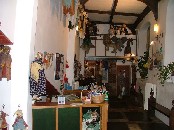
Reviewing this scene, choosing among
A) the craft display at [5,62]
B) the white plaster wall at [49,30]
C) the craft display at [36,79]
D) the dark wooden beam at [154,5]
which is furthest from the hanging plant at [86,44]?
the craft display at [5,62]

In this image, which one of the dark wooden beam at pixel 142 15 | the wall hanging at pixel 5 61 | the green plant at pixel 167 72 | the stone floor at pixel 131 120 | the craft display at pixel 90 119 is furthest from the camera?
the dark wooden beam at pixel 142 15

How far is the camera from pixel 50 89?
613 cm

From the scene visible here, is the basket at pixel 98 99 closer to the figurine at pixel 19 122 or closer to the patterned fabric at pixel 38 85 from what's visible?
the patterned fabric at pixel 38 85

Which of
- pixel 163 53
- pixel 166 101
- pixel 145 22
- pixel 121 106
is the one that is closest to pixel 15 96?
pixel 166 101

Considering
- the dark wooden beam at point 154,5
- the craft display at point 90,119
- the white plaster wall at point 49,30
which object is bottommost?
the craft display at point 90,119

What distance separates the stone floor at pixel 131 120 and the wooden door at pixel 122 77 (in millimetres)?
4454

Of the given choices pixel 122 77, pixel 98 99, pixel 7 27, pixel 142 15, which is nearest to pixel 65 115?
pixel 98 99

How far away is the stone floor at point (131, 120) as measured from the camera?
8.52 m

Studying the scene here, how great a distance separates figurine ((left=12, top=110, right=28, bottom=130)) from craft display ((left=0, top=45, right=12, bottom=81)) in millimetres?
645

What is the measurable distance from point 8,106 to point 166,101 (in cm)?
611

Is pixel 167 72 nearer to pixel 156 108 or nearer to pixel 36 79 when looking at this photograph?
pixel 156 108

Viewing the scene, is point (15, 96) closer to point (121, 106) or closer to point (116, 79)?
point (121, 106)

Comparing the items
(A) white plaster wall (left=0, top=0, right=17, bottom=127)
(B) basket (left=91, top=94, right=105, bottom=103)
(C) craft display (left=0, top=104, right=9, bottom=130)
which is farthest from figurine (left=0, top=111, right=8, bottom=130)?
(B) basket (left=91, top=94, right=105, bottom=103)

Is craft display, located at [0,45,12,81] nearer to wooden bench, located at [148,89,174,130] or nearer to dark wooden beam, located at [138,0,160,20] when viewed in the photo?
wooden bench, located at [148,89,174,130]
